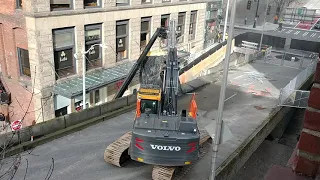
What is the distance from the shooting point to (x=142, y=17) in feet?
104

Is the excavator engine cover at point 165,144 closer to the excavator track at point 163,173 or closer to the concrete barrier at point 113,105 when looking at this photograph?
the excavator track at point 163,173

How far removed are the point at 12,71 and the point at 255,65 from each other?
87.5 ft

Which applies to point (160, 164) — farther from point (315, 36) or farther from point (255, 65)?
point (315, 36)

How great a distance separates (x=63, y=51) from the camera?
24.7 metres

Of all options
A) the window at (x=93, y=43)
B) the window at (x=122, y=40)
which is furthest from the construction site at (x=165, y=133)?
the window at (x=93, y=43)

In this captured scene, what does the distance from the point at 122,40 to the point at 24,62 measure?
30.7 feet

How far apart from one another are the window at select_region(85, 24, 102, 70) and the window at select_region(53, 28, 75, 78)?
1604 millimetres

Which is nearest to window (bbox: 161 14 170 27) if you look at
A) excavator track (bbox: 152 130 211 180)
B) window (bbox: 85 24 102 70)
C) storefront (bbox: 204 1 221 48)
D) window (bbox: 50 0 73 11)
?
window (bbox: 85 24 102 70)

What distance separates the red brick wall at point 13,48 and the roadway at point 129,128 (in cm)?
667

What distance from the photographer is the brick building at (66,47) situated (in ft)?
74.2

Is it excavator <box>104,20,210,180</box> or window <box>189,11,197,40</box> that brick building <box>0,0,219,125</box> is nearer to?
excavator <box>104,20,210,180</box>

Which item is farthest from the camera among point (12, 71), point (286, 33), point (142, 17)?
point (286, 33)

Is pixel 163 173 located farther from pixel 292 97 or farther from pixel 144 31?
pixel 144 31

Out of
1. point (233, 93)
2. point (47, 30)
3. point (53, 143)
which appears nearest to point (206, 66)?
point (233, 93)
